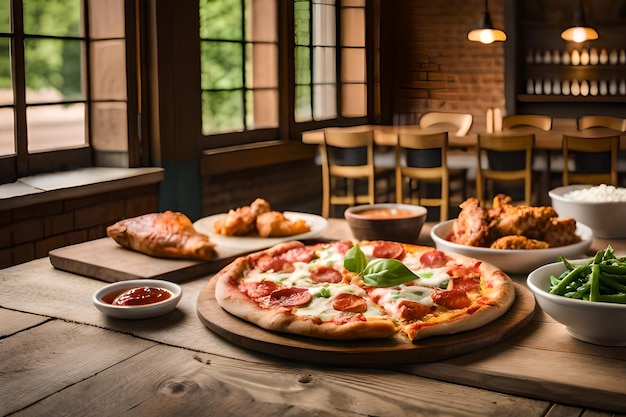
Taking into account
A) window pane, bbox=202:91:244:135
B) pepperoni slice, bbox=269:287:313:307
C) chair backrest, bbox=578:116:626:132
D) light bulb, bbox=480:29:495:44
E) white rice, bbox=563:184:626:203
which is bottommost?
pepperoni slice, bbox=269:287:313:307

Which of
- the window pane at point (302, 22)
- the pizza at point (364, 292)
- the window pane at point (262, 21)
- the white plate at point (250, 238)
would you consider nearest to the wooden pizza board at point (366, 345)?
the pizza at point (364, 292)

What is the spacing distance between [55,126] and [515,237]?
349 cm

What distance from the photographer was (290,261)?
6.86 feet

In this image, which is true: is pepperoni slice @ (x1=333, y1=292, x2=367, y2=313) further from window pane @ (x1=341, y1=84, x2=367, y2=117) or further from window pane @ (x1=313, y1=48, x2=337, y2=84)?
window pane @ (x1=341, y1=84, x2=367, y2=117)

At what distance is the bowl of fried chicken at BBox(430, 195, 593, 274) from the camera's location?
6.74 feet

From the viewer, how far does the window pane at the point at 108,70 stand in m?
5.07

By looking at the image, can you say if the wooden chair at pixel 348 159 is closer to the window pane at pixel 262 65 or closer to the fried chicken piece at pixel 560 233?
the window pane at pixel 262 65

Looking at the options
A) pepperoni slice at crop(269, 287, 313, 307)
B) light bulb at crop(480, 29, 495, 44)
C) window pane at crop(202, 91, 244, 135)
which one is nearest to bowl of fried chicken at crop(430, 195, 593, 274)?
pepperoni slice at crop(269, 287, 313, 307)

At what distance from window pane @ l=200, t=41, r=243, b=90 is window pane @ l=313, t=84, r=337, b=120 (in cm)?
120

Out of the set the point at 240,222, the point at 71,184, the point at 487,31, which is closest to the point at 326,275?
the point at 240,222

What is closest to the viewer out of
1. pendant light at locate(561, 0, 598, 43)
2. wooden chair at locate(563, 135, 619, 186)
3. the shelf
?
wooden chair at locate(563, 135, 619, 186)

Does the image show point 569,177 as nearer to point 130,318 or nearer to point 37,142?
point 37,142

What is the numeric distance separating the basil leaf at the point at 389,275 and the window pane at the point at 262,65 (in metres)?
4.80

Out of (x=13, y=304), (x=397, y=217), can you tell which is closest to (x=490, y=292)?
A: (x=397, y=217)
